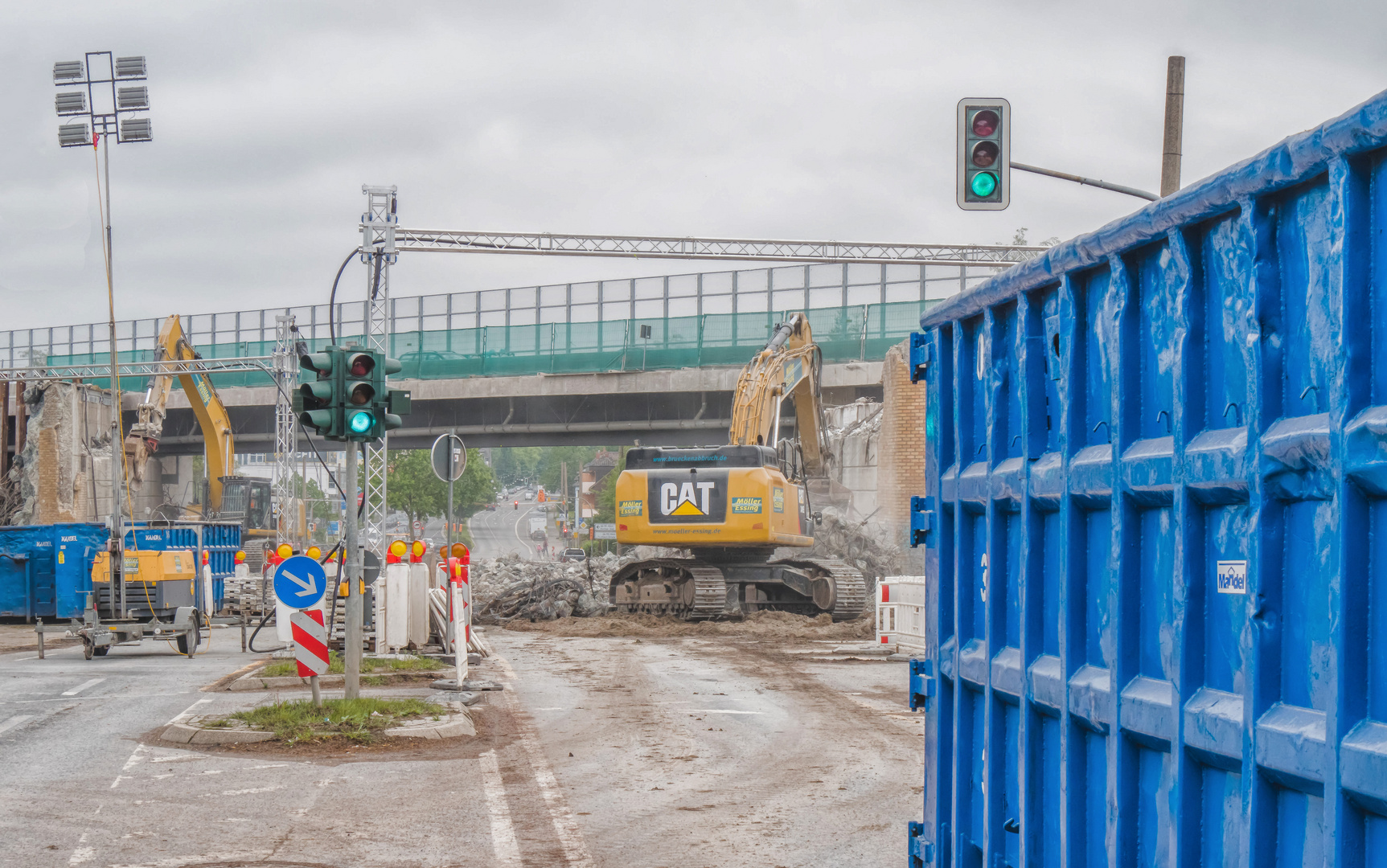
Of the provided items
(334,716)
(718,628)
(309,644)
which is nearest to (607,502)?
(718,628)

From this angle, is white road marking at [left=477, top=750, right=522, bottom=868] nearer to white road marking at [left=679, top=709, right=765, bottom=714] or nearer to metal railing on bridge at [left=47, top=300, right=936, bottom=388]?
white road marking at [left=679, top=709, right=765, bottom=714]

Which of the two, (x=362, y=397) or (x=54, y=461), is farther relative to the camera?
(x=54, y=461)

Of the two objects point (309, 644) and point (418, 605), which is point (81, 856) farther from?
point (418, 605)

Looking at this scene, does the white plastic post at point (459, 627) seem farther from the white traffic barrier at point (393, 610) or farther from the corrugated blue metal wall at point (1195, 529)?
the corrugated blue metal wall at point (1195, 529)

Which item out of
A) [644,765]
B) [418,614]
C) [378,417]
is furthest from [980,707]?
[418,614]

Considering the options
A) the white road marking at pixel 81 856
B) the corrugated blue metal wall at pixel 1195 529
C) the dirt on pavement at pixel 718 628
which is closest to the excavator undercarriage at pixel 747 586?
the dirt on pavement at pixel 718 628

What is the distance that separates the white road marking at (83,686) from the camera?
15.6m

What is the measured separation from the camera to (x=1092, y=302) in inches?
165

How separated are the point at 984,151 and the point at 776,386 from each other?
12.0 meters

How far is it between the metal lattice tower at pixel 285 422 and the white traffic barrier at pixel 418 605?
25.6 meters

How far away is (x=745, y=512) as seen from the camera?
25.6 metres

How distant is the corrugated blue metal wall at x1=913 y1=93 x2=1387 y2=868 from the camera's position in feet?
9.54

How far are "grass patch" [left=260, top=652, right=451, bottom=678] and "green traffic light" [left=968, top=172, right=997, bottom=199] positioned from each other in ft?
27.6

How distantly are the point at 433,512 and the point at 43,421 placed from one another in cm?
6432
